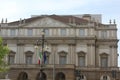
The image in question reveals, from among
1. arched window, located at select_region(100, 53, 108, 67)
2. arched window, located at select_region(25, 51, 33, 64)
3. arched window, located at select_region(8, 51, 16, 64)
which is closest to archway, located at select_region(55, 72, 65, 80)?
arched window, located at select_region(25, 51, 33, 64)

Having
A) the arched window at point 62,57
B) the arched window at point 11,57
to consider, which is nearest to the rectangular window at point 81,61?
the arched window at point 62,57

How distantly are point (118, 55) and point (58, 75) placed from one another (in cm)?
1610

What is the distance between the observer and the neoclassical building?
299 ft

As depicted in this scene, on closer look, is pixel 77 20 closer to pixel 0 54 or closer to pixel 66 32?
pixel 66 32

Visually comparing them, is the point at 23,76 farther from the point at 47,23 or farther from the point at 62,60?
the point at 47,23

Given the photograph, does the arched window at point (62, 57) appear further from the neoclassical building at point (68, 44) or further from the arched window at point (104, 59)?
the arched window at point (104, 59)

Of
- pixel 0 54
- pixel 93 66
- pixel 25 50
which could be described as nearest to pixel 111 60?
pixel 93 66

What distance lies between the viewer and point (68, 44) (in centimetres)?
9194

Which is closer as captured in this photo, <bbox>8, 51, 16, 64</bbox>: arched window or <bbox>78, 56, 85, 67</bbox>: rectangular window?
<bbox>78, 56, 85, 67</bbox>: rectangular window

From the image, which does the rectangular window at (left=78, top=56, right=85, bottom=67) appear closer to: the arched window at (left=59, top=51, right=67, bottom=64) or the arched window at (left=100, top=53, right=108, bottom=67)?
the arched window at (left=59, top=51, right=67, bottom=64)

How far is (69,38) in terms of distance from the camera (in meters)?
92.1

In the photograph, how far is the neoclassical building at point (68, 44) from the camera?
299 ft

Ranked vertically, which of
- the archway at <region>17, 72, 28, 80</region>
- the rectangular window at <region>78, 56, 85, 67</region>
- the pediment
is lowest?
the archway at <region>17, 72, 28, 80</region>

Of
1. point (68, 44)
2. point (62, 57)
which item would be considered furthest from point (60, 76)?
point (68, 44)
